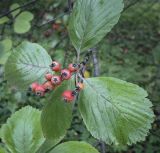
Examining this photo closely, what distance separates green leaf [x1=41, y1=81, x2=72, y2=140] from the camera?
0.96 meters

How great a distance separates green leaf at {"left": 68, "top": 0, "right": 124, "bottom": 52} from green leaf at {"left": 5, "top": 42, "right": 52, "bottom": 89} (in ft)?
0.40

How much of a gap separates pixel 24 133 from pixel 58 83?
31cm

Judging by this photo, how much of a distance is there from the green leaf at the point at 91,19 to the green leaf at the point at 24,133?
32 cm

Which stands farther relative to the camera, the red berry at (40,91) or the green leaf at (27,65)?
the green leaf at (27,65)

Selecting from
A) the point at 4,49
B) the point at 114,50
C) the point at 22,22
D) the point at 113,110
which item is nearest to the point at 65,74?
the point at 113,110

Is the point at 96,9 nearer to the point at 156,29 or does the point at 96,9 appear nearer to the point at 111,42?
the point at 111,42

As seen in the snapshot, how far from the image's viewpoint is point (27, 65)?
113 cm

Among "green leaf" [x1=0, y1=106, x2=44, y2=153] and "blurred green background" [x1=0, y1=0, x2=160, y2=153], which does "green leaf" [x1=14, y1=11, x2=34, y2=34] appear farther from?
"blurred green background" [x1=0, y1=0, x2=160, y2=153]

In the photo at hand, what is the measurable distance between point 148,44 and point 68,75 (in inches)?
150

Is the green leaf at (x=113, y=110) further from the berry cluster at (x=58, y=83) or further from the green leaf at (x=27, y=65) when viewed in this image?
the green leaf at (x=27, y=65)

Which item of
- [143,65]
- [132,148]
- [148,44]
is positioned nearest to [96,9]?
[132,148]

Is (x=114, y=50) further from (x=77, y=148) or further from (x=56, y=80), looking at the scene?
(x=56, y=80)

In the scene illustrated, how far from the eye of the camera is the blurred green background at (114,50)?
3.37 meters

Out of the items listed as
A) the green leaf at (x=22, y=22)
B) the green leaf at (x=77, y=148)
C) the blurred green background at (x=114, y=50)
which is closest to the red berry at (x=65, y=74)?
the green leaf at (x=77, y=148)
